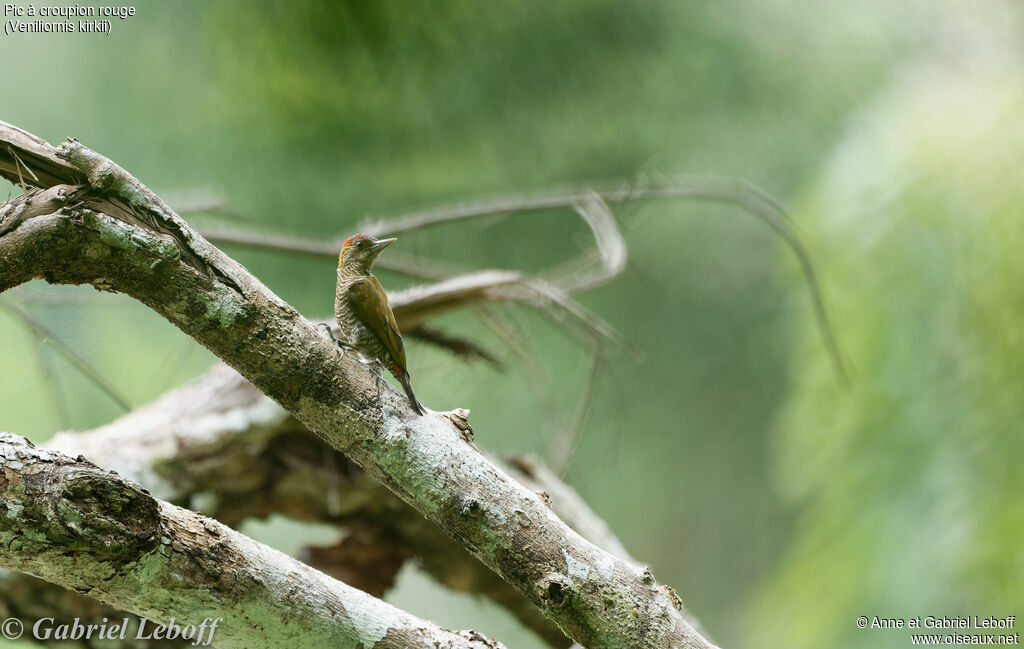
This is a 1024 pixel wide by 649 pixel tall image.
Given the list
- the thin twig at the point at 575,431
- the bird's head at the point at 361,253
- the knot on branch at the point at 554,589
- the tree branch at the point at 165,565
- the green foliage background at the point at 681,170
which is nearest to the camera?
the tree branch at the point at 165,565

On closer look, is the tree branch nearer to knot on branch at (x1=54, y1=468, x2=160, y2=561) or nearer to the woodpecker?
knot on branch at (x1=54, y1=468, x2=160, y2=561)

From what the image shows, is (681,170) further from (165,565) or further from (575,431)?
(165,565)

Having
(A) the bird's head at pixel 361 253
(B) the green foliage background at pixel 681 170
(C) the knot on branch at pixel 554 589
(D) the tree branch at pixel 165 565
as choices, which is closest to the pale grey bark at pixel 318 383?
(C) the knot on branch at pixel 554 589

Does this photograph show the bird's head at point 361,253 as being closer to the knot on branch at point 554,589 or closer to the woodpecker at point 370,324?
the woodpecker at point 370,324

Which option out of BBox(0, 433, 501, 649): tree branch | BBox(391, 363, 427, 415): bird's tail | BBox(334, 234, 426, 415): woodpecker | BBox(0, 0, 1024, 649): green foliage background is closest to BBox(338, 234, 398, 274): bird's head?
BBox(334, 234, 426, 415): woodpecker

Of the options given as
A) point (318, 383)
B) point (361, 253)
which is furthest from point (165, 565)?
point (361, 253)
